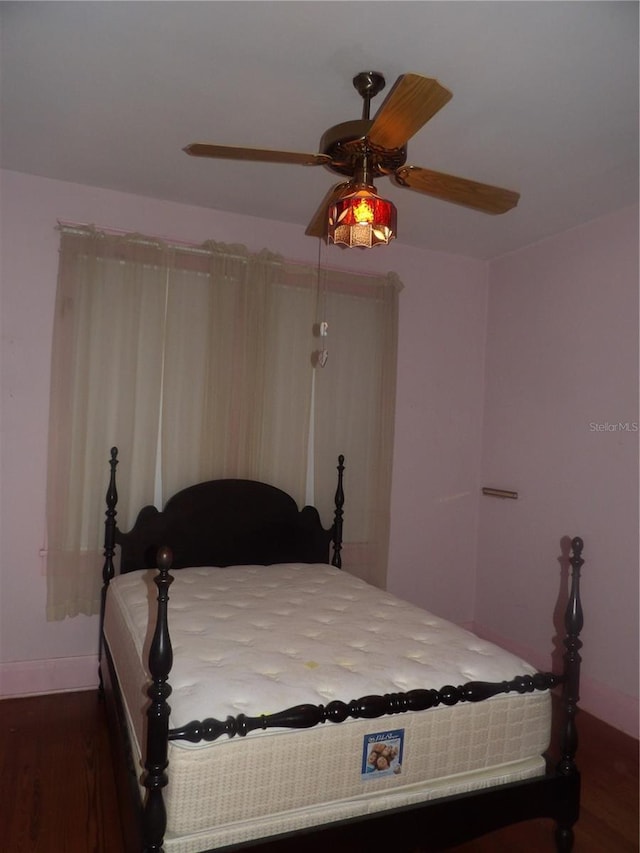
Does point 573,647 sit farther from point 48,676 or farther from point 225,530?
point 48,676

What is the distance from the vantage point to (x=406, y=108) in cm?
165

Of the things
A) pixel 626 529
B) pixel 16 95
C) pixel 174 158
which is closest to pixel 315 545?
pixel 626 529

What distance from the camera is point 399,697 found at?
1.80 meters

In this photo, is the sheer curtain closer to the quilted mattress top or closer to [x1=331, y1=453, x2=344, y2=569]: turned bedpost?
[x1=331, y1=453, x2=344, y2=569]: turned bedpost

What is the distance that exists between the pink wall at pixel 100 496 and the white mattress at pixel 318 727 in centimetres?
100

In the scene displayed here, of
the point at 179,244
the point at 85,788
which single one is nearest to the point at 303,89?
the point at 179,244

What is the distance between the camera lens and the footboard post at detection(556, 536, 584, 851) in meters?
2.00

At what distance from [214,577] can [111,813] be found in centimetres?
111

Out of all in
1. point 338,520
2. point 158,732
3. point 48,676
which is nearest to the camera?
point 158,732

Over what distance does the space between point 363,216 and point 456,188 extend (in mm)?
369

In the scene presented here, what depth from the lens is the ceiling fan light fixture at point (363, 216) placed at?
80.5 inches

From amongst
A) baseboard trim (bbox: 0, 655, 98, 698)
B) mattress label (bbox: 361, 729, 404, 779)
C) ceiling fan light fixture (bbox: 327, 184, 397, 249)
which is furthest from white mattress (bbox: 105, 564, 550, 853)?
ceiling fan light fixture (bbox: 327, 184, 397, 249)

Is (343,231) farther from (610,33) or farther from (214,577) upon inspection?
(214,577)

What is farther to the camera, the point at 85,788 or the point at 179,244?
the point at 179,244
